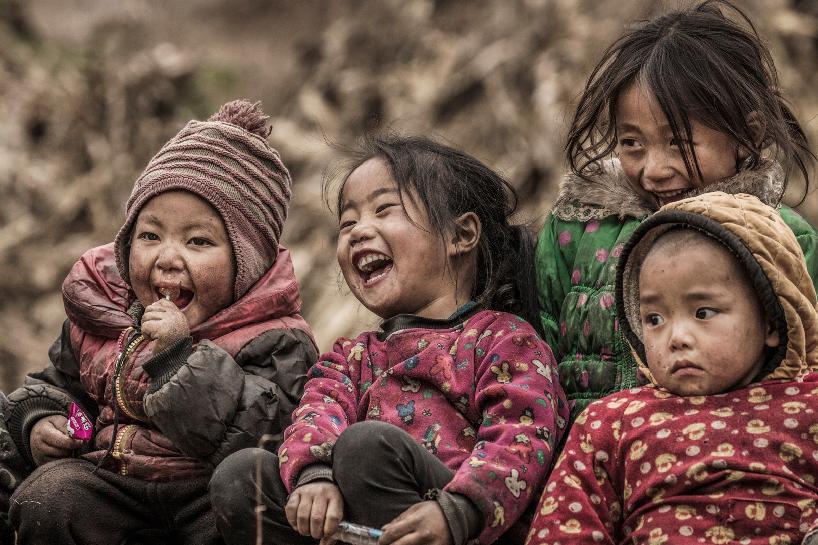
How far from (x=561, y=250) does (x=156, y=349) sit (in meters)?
1.38

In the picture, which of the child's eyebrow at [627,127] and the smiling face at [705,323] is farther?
the child's eyebrow at [627,127]

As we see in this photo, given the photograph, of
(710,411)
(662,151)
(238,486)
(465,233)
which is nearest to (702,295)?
(710,411)

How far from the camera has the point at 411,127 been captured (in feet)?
30.1

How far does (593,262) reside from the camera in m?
3.72

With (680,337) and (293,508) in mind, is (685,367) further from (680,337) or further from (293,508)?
(293,508)

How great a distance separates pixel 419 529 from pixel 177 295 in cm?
138

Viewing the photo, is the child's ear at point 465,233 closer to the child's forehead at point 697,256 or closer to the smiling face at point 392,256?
the smiling face at point 392,256

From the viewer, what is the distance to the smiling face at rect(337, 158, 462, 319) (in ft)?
12.0

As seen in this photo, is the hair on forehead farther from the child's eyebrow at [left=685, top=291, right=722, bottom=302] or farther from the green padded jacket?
the green padded jacket

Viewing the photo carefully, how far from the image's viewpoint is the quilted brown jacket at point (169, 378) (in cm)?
352

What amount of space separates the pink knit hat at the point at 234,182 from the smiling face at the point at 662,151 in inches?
49.1

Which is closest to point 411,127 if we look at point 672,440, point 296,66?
point 296,66

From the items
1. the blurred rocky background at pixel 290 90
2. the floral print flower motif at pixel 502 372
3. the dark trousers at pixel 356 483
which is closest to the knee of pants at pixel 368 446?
the dark trousers at pixel 356 483

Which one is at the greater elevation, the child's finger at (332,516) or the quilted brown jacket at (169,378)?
the quilted brown jacket at (169,378)
